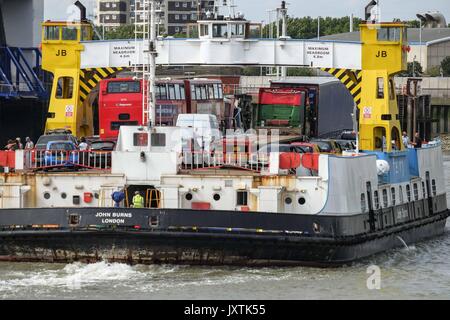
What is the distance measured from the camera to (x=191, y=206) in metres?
35.7

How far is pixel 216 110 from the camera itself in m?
57.9

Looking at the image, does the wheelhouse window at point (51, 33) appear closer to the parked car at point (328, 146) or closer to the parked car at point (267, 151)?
the parked car at point (328, 146)

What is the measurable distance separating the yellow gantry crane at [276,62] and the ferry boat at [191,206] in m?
3.07

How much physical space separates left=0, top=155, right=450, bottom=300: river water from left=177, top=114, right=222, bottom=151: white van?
15.7ft

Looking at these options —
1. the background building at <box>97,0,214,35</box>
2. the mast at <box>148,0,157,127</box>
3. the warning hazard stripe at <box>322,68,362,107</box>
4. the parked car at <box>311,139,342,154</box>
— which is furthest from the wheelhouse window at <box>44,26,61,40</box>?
the background building at <box>97,0,214,35</box>

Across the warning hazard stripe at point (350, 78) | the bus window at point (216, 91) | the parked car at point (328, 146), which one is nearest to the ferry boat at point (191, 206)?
the parked car at point (328, 146)

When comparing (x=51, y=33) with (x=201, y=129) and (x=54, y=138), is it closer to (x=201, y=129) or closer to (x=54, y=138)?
(x=54, y=138)

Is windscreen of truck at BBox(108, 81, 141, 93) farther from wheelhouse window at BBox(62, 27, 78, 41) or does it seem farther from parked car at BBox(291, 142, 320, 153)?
parked car at BBox(291, 142, 320, 153)

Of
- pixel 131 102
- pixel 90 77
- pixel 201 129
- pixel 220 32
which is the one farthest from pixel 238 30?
pixel 131 102

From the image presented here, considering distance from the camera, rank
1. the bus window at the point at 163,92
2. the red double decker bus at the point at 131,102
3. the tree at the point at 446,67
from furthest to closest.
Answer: the tree at the point at 446,67, the bus window at the point at 163,92, the red double decker bus at the point at 131,102

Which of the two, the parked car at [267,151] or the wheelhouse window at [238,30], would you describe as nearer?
the parked car at [267,151]

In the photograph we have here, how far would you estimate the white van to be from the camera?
1559 inches

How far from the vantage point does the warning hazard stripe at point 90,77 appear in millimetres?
43656

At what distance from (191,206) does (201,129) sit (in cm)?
791
